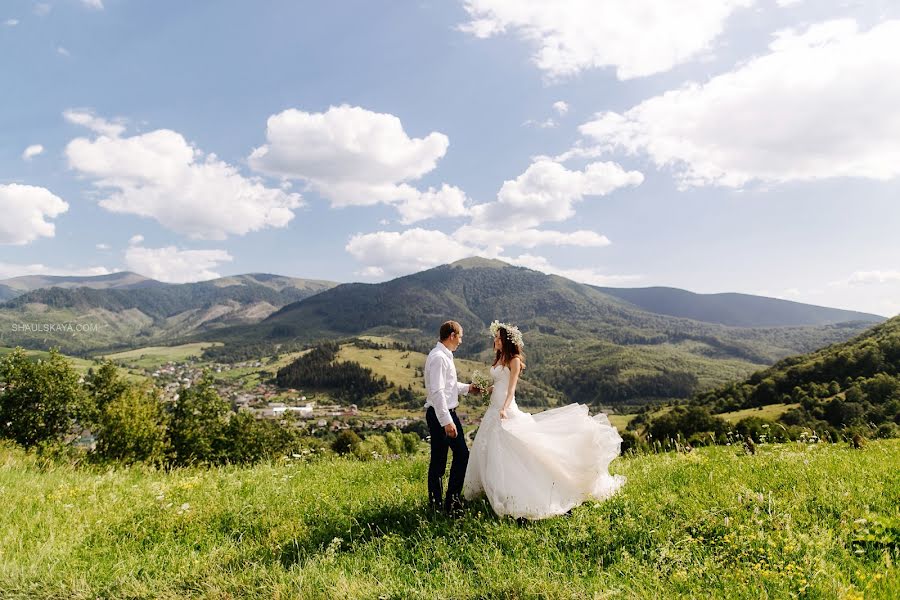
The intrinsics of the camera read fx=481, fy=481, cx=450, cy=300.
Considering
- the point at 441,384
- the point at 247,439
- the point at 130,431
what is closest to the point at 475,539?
the point at 441,384

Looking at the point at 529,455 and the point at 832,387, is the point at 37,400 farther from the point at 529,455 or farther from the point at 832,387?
the point at 832,387

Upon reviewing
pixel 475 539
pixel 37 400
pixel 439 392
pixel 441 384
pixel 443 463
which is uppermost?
pixel 441 384

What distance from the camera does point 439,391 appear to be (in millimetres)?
8242

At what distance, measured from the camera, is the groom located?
8281mm

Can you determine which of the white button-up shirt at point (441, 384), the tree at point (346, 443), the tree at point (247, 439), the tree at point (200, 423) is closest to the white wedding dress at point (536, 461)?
the white button-up shirt at point (441, 384)

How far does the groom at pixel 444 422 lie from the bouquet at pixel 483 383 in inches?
24.7

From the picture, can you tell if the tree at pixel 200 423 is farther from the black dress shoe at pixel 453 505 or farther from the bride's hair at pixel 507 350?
the bride's hair at pixel 507 350

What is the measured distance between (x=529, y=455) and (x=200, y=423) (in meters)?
43.0

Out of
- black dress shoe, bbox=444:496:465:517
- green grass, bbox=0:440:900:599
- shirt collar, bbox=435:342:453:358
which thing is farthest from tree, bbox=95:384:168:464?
shirt collar, bbox=435:342:453:358

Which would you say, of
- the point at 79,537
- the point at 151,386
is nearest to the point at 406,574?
the point at 79,537

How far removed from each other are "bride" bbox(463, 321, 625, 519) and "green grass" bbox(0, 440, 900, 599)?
15.7 inches

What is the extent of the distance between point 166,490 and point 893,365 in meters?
148

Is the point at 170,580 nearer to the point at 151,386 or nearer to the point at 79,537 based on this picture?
the point at 79,537

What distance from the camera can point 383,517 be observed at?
8.40 meters
